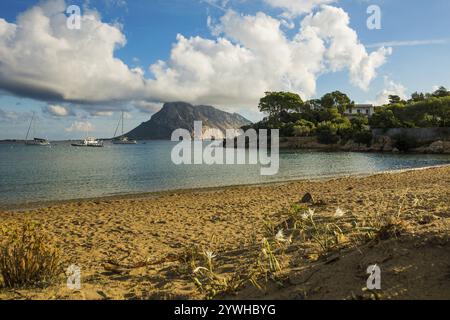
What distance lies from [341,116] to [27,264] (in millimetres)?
88366

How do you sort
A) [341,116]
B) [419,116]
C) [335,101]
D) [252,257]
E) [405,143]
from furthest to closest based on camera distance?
[335,101]
[341,116]
[419,116]
[405,143]
[252,257]

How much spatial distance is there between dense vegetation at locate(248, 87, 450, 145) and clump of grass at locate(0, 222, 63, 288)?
62962 mm

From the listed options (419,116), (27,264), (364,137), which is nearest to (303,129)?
(364,137)

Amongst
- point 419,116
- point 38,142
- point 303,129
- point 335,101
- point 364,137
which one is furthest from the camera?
point 38,142

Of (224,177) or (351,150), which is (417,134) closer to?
(351,150)

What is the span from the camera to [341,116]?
8625 cm

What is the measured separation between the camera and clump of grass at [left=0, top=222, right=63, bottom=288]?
4.57 m

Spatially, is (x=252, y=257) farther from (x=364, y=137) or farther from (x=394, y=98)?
(x=394, y=98)

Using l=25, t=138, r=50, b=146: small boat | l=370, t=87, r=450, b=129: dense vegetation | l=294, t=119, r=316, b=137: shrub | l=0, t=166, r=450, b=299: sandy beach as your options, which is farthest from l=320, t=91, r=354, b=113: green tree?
l=25, t=138, r=50, b=146: small boat

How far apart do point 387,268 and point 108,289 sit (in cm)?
345

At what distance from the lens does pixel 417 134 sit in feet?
183

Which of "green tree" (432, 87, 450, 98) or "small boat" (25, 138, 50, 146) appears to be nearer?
"green tree" (432, 87, 450, 98)

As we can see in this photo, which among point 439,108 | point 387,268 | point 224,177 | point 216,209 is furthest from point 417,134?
point 387,268

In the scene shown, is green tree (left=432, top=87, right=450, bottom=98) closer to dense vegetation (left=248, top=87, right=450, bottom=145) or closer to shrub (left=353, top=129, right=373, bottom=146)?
dense vegetation (left=248, top=87, right=450, bottom=145)
